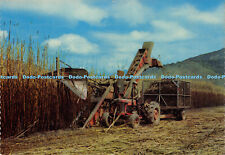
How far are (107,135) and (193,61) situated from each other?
163ft

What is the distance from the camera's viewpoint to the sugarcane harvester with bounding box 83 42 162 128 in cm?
691

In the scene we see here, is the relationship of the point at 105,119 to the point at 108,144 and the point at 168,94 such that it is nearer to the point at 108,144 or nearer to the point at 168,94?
the point at 108,144

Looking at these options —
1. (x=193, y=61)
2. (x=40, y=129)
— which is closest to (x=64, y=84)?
(x=40, y=129)

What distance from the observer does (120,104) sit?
7176 millimetres

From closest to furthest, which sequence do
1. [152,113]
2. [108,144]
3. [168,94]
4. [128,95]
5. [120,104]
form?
[108,144], [120,104], [128,95], [152,113], [168,94]

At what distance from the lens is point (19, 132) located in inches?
208

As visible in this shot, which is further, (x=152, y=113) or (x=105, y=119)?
(x=152, y=113)

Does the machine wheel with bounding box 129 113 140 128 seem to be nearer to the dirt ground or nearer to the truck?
the truck

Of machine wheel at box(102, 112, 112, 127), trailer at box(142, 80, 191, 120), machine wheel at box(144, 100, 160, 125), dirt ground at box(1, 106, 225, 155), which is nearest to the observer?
dirt ground at box(1, 106, 225, 155)

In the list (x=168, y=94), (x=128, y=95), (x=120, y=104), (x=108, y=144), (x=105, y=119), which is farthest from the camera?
(x=168, y=94)

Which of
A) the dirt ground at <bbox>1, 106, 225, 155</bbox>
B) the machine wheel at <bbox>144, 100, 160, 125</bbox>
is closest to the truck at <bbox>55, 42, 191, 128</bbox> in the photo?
the machine wheel at <bbox>144, 100, 160, 125</bbox>

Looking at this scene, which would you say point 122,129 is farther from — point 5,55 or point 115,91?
point 5,55

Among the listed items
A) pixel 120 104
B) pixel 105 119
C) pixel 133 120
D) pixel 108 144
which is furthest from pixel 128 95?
pixel 108 144

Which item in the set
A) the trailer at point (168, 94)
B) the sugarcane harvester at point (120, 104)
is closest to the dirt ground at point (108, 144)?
the sugarcane harvester at point (120, 104)
